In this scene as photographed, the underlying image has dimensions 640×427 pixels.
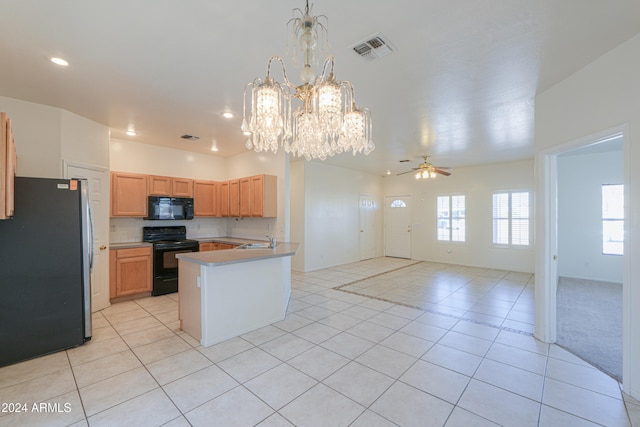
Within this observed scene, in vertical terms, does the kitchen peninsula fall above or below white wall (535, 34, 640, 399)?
below

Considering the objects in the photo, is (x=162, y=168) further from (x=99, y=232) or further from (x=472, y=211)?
(x=472, y=211)

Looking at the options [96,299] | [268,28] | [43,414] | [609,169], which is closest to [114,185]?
[96,299]

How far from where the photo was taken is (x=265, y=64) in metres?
2.62

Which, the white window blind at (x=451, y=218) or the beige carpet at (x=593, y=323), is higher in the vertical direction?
the white window blind at (x=451, y=218)

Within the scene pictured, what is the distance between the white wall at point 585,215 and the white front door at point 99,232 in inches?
360

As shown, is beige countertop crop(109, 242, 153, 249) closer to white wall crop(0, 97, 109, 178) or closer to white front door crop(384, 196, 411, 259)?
white wall crop(0, 97, 109, 178)

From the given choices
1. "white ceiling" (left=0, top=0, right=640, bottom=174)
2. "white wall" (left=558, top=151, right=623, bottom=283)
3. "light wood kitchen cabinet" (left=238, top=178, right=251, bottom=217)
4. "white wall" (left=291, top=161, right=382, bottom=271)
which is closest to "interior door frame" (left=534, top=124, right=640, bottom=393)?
"white ceiling" (left=0, top=0, right=640, bottom=174)

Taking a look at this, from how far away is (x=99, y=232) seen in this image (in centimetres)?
418

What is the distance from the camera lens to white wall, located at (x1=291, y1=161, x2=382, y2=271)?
A: 22.7ft

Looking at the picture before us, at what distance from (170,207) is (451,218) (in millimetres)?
7304

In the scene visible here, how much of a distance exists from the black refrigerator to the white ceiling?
1.26 metres

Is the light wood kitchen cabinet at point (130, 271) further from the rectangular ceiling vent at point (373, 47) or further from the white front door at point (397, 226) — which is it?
the white front door at point (397, 226)

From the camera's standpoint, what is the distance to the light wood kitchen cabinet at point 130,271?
14.4 feet

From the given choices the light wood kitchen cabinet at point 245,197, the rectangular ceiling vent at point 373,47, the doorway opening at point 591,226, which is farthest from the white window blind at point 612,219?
the light wood kitchen cabinet at point 245,197
